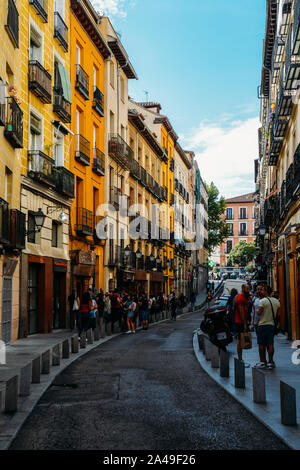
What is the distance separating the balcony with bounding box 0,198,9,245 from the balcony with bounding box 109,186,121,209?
562 inches

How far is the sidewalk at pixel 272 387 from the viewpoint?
263 inches

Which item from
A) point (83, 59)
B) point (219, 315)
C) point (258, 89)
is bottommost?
→ point (219, 315)

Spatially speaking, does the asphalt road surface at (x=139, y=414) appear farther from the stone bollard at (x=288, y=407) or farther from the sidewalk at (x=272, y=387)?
the stone bollard at (x=288, y=407)

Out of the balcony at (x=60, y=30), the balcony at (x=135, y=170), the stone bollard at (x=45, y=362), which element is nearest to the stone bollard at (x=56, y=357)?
the stone bollard at (x=45, y=362)

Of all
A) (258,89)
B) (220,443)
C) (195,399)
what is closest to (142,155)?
(258,89)

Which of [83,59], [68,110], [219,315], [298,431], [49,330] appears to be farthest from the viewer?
[83,59]

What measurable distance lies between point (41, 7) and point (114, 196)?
12288 millimetres

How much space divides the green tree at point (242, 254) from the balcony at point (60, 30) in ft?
271

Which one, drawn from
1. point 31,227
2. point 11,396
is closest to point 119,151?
point 31,227

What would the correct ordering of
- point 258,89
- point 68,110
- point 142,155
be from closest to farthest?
point 68,110 < point 258,89 < point 142,155

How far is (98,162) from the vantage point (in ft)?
91.9

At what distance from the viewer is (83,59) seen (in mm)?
26984

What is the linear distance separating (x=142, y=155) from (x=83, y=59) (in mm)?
14580
